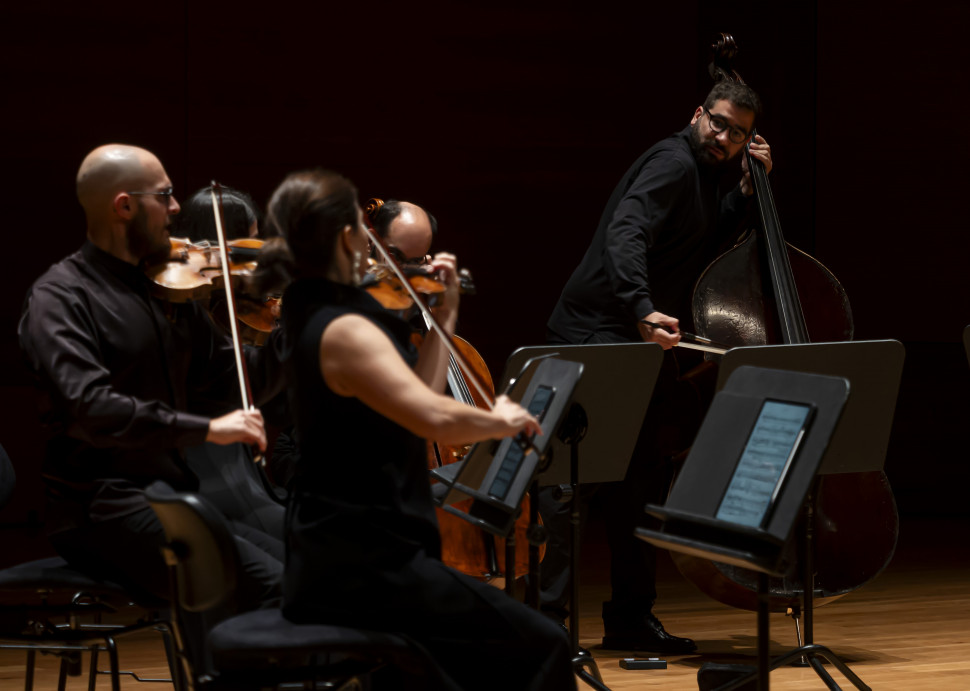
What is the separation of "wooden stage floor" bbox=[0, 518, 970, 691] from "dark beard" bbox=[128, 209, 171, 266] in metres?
1.08

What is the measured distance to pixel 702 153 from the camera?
342cm

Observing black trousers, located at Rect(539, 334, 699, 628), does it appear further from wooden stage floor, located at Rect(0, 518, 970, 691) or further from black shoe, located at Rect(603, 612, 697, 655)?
wooden stage floor, located at Rect(0, 518, 970, 691)

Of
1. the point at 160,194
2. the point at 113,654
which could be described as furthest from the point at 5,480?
the point at 160,194

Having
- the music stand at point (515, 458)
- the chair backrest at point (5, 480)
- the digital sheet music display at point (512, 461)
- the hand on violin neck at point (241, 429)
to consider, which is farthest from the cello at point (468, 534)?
the chair backrest at point (5, 480)

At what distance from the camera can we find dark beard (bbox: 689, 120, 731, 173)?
3.41 meters

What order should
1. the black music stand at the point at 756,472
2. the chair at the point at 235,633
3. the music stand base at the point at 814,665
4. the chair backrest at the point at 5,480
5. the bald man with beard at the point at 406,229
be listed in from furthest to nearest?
the bald man with beard at the point at 406,229
the music stand base at the point at 814,665
the chair backrest at the point at 5,480
the black music stand at the point at 756,472
the chair at the point at 235,633

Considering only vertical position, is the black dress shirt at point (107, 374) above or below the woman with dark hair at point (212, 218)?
below

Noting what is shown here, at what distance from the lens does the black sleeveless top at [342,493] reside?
5.98ft

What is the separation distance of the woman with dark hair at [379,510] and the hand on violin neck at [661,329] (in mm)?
1265

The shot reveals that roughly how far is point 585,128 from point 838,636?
2662 millimetres

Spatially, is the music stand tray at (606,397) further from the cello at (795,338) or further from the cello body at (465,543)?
the cello at (795,338)

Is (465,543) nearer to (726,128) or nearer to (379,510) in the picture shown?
(379,510)

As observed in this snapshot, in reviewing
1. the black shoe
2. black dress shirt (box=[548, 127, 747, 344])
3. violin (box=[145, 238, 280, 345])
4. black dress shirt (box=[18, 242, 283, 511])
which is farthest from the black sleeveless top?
the black shoe

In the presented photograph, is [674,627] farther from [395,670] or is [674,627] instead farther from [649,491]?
[395,670]
